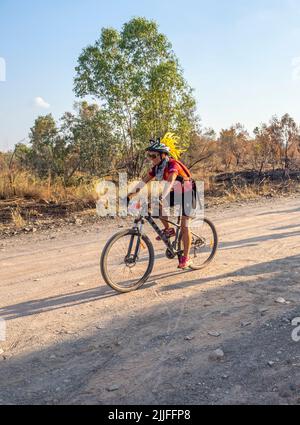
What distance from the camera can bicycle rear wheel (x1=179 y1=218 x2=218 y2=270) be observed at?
6.61 meters

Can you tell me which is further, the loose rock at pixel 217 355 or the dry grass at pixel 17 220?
the dry grass at pixel 17 220

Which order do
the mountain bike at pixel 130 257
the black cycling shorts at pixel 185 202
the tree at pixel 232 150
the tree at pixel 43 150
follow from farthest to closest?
the tree at pixel 232 150 < the tree at pixel 43 150 < the black cycling shorts at pixel 185 202 < the mountain bike at pixel 130 257

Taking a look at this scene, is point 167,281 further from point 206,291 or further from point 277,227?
point 277,227

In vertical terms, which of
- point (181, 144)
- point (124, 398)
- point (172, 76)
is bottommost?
point (124, 398)

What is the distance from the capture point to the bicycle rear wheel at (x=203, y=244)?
6.61 meters

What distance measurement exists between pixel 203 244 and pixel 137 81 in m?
9.62

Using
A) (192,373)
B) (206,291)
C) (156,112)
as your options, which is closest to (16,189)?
(156,112)

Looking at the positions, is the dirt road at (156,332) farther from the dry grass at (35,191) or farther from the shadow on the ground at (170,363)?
the dry grass at (35,191)

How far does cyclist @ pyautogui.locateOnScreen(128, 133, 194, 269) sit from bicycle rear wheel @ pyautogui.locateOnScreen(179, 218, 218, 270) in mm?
292

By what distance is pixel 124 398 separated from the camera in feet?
10.6

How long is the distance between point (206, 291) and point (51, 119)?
18422 mm

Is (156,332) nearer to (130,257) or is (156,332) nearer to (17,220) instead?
(130,257)

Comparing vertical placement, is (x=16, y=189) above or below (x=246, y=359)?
above

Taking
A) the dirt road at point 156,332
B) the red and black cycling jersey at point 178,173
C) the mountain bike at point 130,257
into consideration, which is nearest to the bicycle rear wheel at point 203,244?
the dirt road at point 156,332
